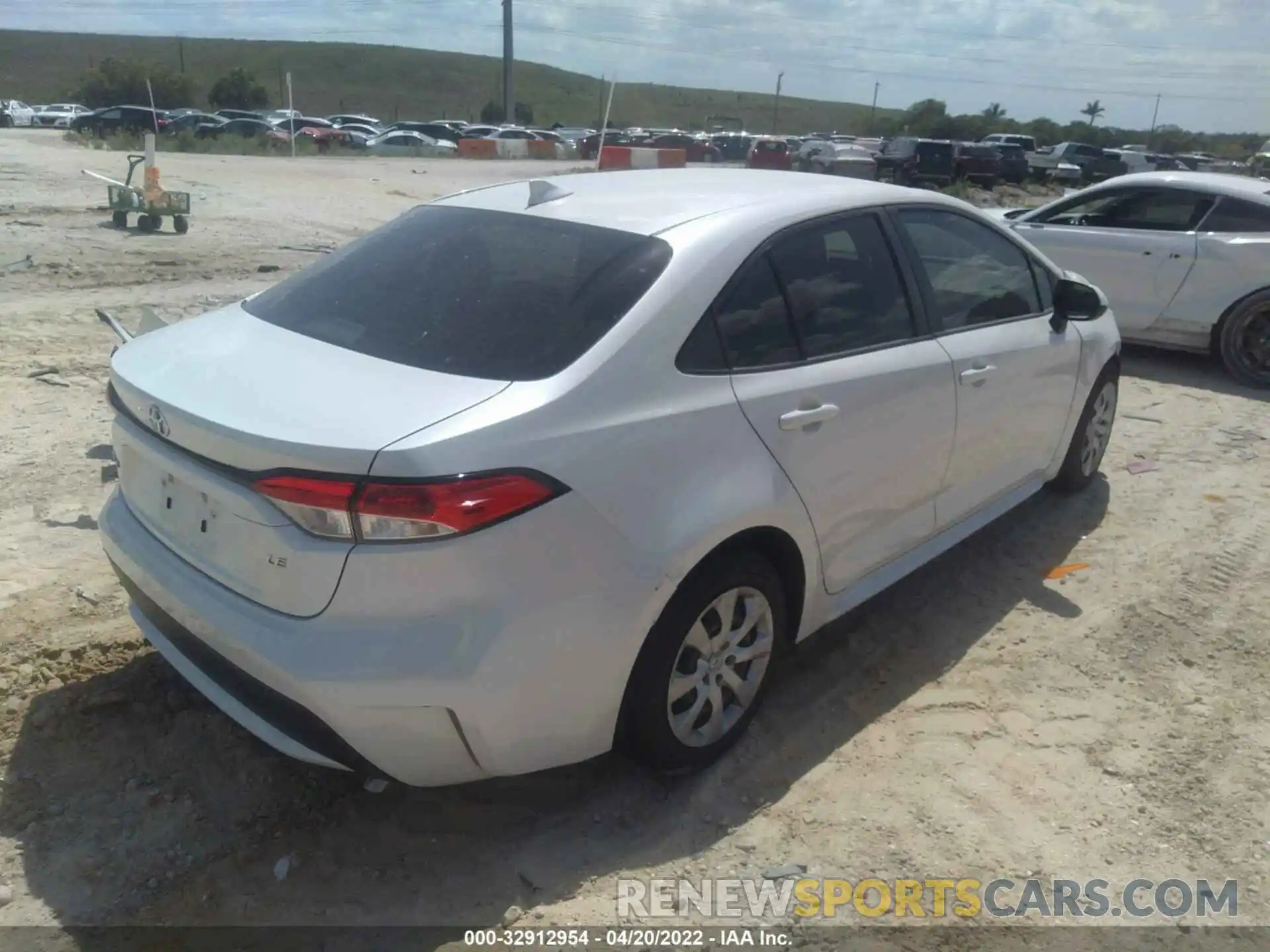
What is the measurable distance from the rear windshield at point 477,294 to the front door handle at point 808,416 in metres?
0.58

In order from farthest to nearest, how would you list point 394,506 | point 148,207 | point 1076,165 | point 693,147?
1. point 1076,165
2. point 693,147
3. point 148,207
4. point 394,506

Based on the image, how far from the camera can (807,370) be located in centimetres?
321

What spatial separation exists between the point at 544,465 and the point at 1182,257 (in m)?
7.41

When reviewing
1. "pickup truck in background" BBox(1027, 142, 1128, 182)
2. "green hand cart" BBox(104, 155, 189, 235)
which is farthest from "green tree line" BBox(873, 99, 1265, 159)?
"green hand cart" BBox(104, 155, 189, 235)

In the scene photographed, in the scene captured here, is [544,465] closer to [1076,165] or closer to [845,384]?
[845,384]

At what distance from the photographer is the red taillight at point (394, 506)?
7.52 feet

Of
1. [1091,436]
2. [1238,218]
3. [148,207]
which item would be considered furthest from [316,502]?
[148,207]

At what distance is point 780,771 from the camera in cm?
320

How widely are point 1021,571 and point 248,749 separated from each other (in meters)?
3.32

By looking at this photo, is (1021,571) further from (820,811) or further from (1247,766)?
(820,811)

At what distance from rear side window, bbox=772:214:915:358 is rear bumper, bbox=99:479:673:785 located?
1135mm

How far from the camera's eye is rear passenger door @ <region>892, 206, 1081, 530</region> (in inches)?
153

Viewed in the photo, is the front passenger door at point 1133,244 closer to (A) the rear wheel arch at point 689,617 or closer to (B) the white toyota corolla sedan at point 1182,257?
(B) the white toyota corolla sedan at point 1182,257

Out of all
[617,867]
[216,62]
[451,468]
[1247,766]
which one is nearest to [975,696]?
[1247,766]
